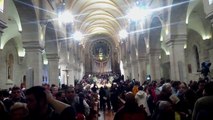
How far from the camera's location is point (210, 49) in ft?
67.5

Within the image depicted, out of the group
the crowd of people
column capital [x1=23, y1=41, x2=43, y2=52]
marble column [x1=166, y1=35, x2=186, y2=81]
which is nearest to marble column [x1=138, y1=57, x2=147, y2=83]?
marble column [x1=166, y1=35, x2=186, y2=81]

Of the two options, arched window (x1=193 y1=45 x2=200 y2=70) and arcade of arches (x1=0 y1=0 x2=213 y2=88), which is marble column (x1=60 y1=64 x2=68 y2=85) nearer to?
arcade of arches (x1=0 y1=0 x2=213 y2=88)

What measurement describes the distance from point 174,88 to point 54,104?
6.19 m

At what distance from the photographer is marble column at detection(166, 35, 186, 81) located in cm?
1192

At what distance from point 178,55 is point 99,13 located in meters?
27.3

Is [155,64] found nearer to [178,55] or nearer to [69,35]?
[178,55]

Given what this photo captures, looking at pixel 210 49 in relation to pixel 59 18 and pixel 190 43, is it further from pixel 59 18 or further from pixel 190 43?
pixel 59 18

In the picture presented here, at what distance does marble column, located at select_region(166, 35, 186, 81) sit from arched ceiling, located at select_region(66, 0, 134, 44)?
13.2 metres

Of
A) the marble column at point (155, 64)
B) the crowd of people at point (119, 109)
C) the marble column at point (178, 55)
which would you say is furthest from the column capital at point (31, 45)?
the marble column at point (155, 64)

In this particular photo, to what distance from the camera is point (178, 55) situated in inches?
473

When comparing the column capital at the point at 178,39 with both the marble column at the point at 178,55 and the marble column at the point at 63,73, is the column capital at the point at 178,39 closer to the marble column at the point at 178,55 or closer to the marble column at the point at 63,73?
the marble column at the point at 178,55

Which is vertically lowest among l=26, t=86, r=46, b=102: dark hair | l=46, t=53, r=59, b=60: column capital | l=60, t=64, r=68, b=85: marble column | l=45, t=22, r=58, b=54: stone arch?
l=26, t=86, r=46, b=102: dark hair

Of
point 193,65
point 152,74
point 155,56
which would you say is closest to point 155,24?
point 155,56

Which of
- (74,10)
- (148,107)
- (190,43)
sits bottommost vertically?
(148,107)
